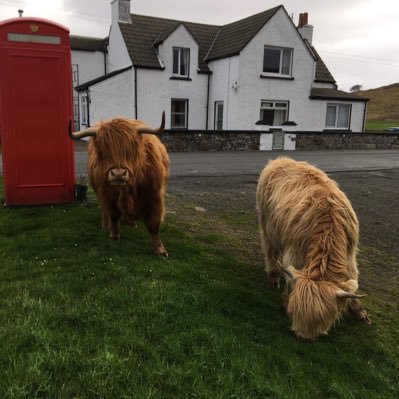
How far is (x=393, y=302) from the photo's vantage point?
489cm

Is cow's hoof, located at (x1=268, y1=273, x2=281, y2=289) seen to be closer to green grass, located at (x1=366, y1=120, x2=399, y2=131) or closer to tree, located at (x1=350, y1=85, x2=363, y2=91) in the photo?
green grass, located at (x1=366, y1=120, x2=399, y2=131)

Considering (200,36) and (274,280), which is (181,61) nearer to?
(200,36)

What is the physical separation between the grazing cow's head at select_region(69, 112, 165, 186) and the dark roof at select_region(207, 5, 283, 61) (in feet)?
69.2

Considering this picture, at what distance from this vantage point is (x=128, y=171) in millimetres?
4594

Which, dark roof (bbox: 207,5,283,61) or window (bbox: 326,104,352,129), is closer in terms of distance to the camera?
dark roof (bbox: 207,5,283,61)

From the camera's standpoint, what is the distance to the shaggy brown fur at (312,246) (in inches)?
137

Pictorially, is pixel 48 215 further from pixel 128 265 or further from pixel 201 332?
pixel 201 332

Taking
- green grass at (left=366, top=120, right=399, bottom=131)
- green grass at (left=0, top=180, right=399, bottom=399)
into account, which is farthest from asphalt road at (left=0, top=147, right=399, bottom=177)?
green grass at (left=366, top=120, right=399, bottom=131)

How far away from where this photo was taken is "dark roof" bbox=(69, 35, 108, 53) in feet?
94.1

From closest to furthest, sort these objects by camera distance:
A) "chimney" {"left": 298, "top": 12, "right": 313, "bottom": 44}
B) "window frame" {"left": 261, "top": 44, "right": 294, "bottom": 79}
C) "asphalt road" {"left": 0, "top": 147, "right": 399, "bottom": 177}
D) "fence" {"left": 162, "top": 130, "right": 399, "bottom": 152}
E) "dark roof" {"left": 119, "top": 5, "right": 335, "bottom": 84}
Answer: "asphalt road" {"left": 0, "top": 147, "right": 399, "bottom": 177} → "fence" {"left": 162, "top": 130, "right": 399, "bottom": 152} → "dark roof" {"left": 119, "top": 5, "right": 335, "bottom": 84} → "window frame" {"left": 261, "top": 44, "right": 294, "bottom": 79} → "chimney" {"left": 298, "top": 12, "right": 313, "bottom": 44}

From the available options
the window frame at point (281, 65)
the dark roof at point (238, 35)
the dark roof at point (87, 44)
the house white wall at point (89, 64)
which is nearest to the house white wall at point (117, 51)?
the house white wall at point (89, 64)

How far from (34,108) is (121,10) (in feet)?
71.5

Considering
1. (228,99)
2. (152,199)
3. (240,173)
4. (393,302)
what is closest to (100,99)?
(228,99)

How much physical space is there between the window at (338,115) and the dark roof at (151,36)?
9386 mm
